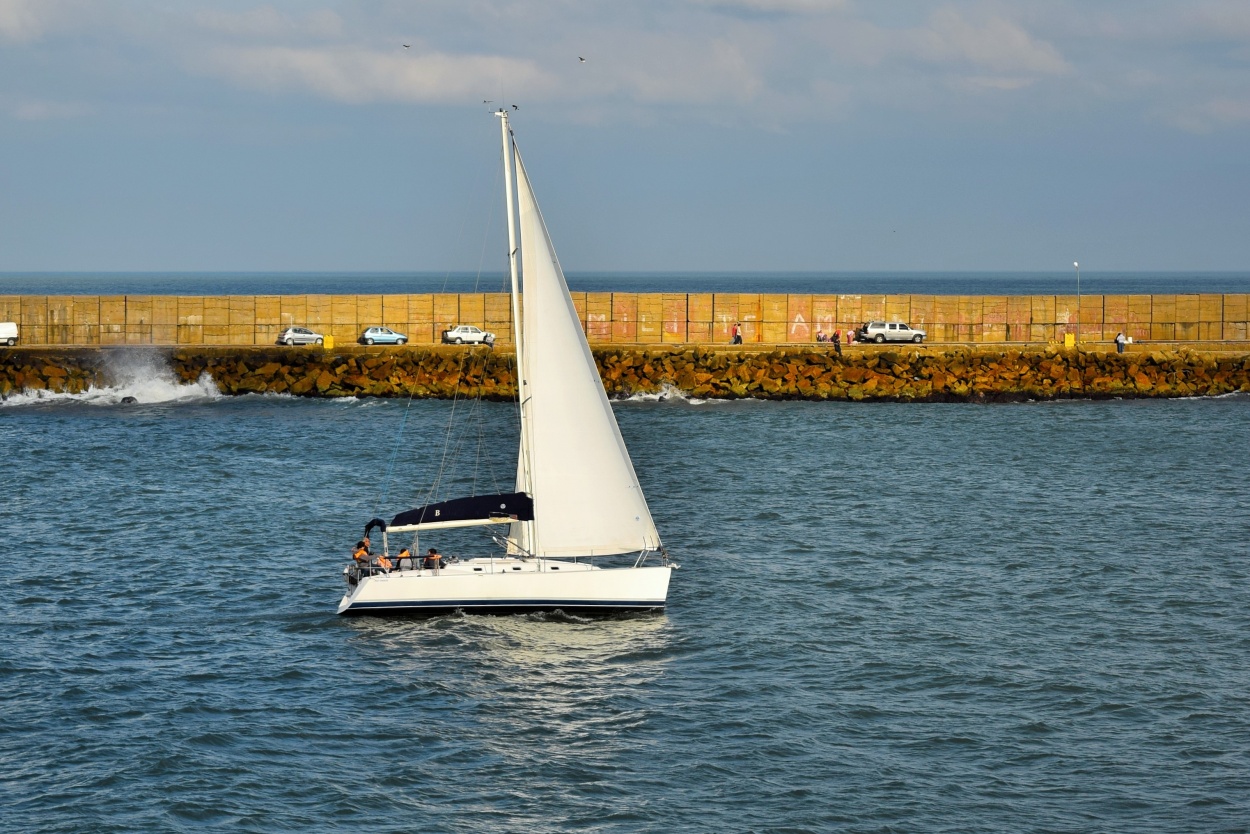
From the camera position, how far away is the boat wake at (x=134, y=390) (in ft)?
236

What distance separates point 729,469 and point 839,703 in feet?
86.4

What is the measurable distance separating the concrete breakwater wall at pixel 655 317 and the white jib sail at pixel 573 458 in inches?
1924

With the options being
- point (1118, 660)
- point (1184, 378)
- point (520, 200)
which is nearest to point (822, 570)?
point (1118, 660)

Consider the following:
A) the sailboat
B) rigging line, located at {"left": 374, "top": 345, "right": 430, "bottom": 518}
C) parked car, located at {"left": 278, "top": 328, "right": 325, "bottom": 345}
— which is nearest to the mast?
the sailboat

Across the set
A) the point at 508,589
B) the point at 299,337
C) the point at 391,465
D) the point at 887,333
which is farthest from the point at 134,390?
the point at 508,589

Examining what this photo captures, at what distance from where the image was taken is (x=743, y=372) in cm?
7288

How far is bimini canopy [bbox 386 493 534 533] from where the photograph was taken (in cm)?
2884

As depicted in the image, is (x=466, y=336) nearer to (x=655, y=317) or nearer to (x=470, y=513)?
(x=655, y=317)

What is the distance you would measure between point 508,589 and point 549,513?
1.78 m

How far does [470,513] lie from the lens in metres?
28.9

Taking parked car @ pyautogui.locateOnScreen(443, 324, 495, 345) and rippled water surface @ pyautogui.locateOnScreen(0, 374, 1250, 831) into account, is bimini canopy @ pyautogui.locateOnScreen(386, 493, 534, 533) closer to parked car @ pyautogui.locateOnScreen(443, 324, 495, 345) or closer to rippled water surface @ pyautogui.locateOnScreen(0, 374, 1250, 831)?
rippled water surface @ pyautogui.locateOnScreen(0, 374, 1250, 831)

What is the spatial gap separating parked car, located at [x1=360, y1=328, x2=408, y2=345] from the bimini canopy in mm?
49636

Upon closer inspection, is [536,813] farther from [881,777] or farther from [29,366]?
[29,366]

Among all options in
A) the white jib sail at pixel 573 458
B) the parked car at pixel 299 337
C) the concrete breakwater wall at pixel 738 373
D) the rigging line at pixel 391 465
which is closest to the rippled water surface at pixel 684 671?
the rigging line at pixel 391 465
